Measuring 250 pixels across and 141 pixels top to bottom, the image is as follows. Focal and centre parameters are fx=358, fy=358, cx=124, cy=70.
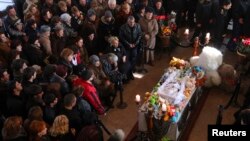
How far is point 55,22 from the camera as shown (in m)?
8.07

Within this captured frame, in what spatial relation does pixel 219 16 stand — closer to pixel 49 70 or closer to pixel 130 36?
pixel 130 36

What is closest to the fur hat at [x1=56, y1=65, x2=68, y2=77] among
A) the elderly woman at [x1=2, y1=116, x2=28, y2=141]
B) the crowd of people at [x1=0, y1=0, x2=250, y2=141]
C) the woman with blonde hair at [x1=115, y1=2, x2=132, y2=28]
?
the crowd of people at [x1=0, y1=0, x2=250, y2=141]

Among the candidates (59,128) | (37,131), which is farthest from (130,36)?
(37,131)

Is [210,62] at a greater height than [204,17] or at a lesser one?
lesser

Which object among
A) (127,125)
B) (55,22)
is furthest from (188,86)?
(55,22)

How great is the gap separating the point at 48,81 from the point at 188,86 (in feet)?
9.25

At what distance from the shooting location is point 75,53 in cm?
754

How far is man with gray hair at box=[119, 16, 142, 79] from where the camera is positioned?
8.53 meters

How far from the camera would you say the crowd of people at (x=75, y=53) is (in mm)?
5930

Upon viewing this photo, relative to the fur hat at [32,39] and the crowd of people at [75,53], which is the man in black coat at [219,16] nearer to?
the crowd of people at [75,53]

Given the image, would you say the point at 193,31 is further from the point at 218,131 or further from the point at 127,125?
the point at 218,131

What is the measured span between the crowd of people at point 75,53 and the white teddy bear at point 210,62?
1521mm

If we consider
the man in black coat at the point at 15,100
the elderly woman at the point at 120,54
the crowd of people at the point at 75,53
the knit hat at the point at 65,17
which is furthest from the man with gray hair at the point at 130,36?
the man in black coat at the point at 15,100

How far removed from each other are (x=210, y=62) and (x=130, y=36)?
198 cm
